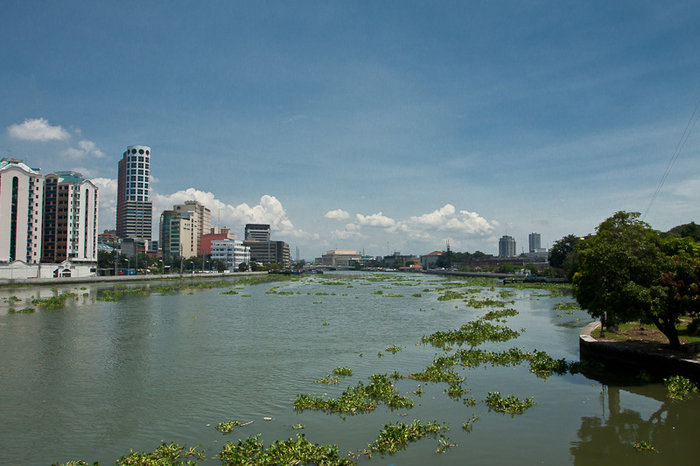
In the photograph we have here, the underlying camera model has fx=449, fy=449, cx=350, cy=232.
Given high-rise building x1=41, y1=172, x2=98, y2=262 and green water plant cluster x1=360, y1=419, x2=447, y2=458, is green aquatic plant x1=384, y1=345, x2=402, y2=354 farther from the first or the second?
high-rise building x1=41, y1=172, x2=98, y2=262

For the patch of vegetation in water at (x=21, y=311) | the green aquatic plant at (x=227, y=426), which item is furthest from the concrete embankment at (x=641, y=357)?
the patch of vegetation in water at (x=21, y=311)

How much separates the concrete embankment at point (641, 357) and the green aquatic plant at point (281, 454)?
15.2 m

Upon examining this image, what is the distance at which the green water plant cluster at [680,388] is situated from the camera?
1706 centimetres

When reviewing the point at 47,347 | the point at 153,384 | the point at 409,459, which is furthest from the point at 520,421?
the point at 47,347

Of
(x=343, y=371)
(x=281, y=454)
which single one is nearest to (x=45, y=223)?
(x=343, y=371)

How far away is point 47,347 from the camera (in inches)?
1071

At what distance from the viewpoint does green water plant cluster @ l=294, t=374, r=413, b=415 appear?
1575 centimetres

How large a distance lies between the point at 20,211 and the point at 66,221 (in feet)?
40.7

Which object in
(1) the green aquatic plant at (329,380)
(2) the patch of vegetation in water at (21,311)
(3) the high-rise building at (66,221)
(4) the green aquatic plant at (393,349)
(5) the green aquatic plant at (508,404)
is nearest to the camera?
(5) the green aquatic plant at (508,404)

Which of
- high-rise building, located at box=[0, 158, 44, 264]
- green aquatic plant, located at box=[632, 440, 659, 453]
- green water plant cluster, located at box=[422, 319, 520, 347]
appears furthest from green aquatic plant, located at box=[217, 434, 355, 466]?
high-rise building, located at box=[0, 158, 44, 264]

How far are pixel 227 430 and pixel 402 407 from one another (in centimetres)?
605

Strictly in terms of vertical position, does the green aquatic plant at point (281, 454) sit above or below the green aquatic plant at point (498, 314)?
above

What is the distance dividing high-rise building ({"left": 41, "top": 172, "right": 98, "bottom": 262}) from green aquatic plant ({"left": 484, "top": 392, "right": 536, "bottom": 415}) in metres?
115

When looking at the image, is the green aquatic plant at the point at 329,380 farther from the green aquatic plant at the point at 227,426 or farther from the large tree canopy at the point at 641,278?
the large tree canopy at the point at 641,278
